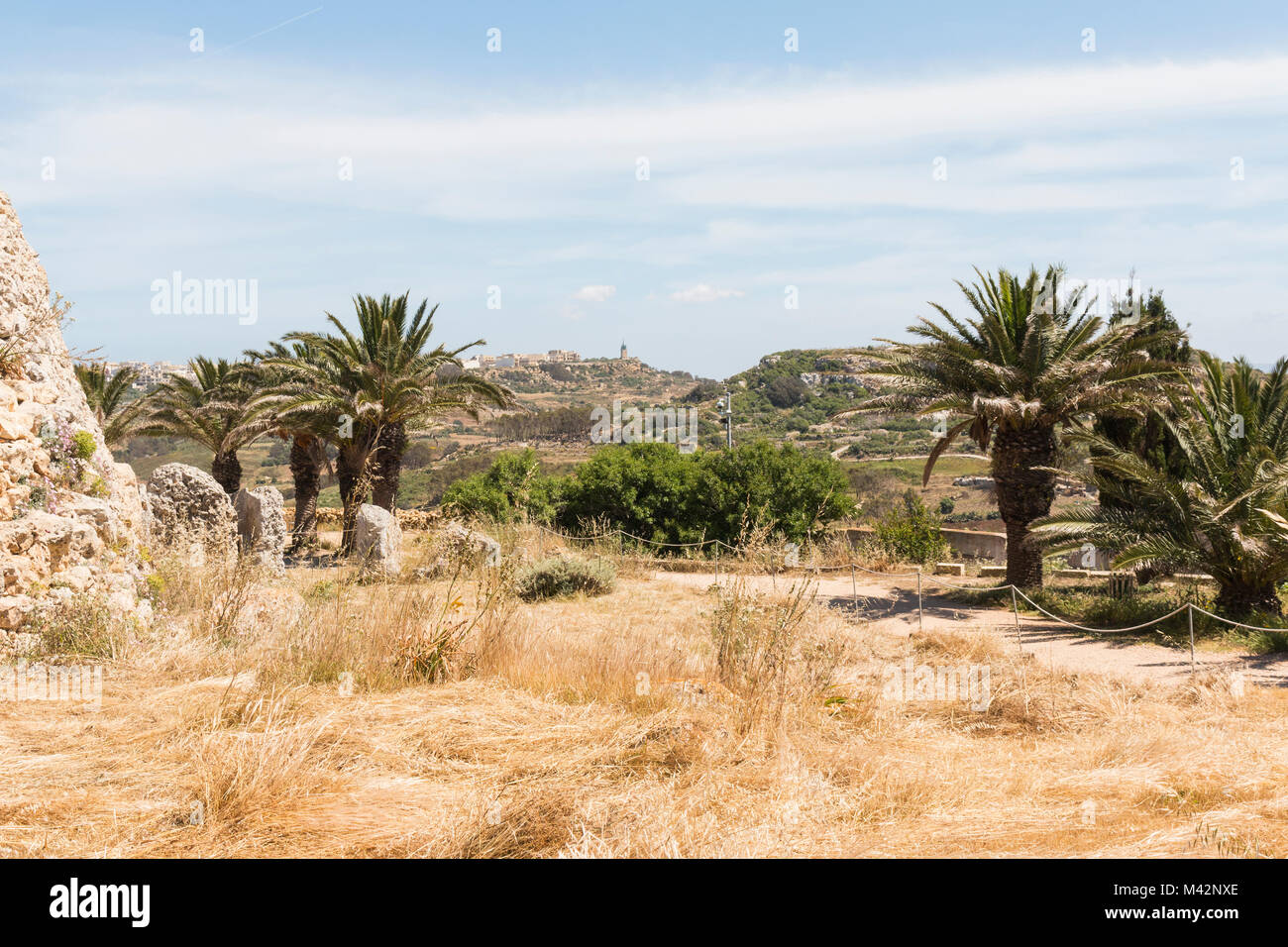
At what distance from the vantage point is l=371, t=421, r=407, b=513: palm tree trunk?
59.8ft

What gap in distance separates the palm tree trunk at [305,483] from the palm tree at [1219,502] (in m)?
15.4

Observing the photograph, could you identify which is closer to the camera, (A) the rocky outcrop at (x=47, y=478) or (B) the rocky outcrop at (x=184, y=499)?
(A) the rocky outcrop at (x=47, y=478)

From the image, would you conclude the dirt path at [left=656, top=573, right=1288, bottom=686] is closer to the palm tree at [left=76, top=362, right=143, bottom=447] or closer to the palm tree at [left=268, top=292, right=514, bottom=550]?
the palm tree at [left=268, top=292, right=514, bottom=550]

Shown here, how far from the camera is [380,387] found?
18203 mm

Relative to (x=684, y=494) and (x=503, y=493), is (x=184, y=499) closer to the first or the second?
(x=503, y=493)

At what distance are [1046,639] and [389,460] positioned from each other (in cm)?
1336

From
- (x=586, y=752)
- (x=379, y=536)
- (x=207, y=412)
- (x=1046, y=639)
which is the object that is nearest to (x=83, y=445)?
(x=586, y=752)

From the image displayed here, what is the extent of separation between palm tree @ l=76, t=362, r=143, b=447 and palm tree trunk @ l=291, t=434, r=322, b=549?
452 centimetres

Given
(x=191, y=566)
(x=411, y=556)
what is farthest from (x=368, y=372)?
(x=191, y=566)

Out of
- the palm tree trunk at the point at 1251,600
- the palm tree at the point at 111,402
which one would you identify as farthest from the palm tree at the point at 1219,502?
the palm tree at the point at 111,402

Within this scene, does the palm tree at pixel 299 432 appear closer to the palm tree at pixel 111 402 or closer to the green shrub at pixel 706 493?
the palm tree at pixel 111 402

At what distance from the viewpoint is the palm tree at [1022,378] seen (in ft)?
42.9

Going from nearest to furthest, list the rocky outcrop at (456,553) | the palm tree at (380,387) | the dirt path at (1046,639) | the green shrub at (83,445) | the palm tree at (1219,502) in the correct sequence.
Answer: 1. the rocky outcrop at (456,553)
2. the green shrub at (83,445)
3. the dirt path at (1046,639)
4. the palm tree at (1219,502)
5. the palm tree at (380,387)

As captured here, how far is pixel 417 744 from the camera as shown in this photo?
4.21 meters
